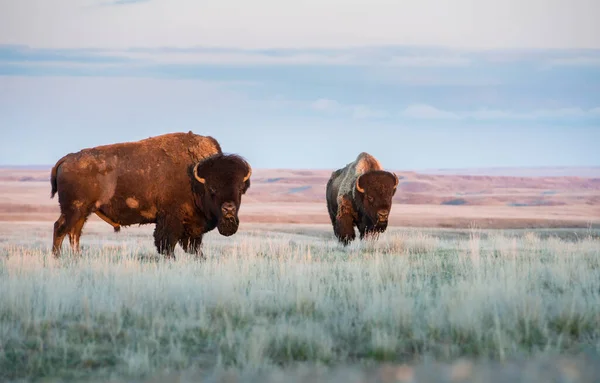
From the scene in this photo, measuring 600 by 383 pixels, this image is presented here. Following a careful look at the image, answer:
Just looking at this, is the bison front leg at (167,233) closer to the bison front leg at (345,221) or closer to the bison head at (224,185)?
the bison head at (224,185)

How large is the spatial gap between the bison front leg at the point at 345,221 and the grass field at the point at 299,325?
7.54m

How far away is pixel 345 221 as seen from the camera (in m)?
20.1

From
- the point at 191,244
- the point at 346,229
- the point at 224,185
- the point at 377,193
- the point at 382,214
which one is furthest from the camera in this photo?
the point at 346,229

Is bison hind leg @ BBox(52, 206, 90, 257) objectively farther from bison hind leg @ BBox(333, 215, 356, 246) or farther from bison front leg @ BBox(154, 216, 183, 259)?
bison hind leg @ BBox(333, 215, 356, 246)

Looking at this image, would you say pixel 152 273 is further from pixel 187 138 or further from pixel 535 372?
pixel 535 372

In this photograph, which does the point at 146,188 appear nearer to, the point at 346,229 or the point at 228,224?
the point at 228,224

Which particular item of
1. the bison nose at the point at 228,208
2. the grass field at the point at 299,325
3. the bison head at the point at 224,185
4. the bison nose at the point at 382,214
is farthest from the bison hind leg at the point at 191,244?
the bison nose at the point at 382,214

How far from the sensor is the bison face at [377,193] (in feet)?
59.3

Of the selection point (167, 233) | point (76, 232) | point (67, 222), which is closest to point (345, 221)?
point (167, 233)

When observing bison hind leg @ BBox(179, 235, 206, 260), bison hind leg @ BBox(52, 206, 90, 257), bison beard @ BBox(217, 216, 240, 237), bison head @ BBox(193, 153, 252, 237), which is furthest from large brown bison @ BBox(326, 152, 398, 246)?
bison hind leg @ BBox(52, 206, 90, 257)

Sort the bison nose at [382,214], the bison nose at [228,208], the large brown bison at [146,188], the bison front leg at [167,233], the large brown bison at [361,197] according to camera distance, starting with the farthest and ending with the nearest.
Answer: the large brown bison at [361,197] → the bison nose at [382,214] → the large brown bison at [146,188] → the bison front leg at [167,233] → the bison nose at [228,208]

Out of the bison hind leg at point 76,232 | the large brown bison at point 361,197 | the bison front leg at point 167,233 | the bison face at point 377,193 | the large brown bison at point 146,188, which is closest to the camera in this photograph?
the bison front leg at point 167,233

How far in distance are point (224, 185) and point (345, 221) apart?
6096 millimetres

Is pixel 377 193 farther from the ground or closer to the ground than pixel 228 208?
farther from the ground
